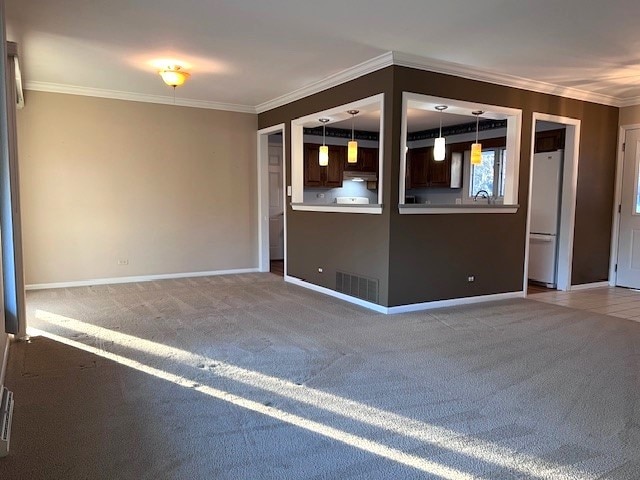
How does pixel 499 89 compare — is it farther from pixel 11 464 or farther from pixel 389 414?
pixel 11 464

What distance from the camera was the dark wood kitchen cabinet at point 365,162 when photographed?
8820 mm

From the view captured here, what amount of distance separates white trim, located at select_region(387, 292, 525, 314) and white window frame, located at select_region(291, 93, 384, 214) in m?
1.06

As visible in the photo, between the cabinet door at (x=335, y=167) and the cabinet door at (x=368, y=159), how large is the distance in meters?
0.41

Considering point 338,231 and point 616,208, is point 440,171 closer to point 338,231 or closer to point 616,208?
point 616,208

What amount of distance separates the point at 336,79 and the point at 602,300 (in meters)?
4.21

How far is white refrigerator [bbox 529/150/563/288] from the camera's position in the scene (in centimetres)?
613

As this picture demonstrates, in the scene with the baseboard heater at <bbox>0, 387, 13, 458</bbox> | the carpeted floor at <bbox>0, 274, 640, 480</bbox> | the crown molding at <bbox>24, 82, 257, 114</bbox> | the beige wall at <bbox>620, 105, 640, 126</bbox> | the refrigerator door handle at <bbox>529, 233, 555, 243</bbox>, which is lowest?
the carpeted floor at <bbox>0, 274, 640, 480</bbox>

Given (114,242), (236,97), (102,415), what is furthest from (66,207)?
(102,415)

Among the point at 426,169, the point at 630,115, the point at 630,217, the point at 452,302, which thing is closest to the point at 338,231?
the point at 452,302

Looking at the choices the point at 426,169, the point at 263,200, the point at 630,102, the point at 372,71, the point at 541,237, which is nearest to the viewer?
the point at 372,71

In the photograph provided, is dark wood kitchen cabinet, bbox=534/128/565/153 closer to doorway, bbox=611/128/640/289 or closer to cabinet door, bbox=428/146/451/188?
doorway, bbox=611/128/640/289

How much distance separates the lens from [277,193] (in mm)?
8625

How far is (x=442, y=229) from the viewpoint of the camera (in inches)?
194

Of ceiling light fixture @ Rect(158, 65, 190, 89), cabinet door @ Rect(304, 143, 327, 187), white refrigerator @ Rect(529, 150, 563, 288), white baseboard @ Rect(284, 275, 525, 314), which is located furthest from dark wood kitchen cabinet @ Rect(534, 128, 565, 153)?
ceiling light fixture @ Rect(158, 65, 190, 89)
